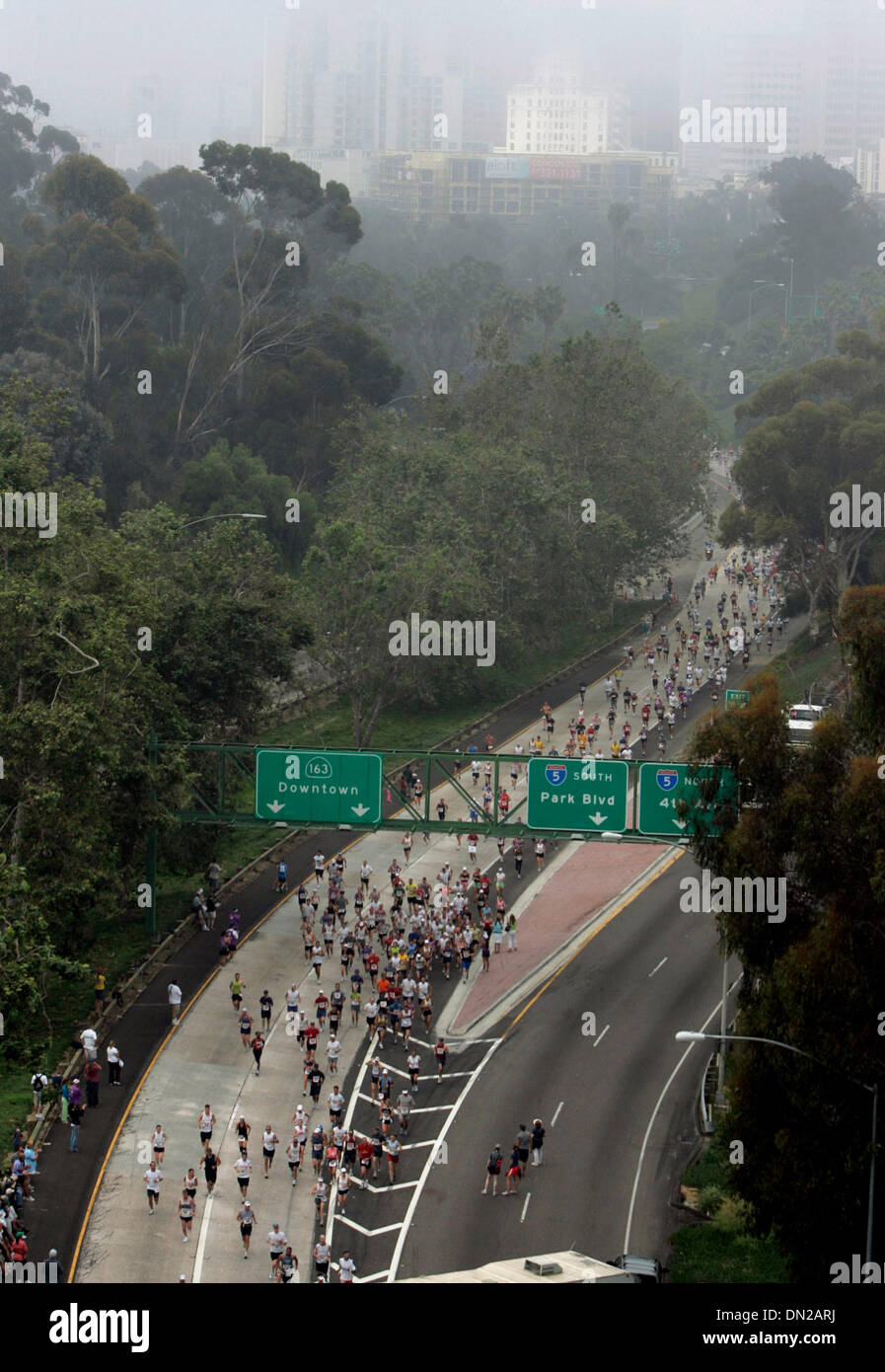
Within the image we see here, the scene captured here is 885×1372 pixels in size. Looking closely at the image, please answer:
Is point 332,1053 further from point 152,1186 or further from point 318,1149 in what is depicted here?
point 152,1186

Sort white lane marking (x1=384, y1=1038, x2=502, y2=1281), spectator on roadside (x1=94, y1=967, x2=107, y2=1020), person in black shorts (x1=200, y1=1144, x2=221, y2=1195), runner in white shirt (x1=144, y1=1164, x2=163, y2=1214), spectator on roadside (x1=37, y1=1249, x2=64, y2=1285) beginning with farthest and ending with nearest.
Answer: spectator on roadside (x1=94, y1=967, x2=107, y2=1020)
person in black shorts (x1=200, y1=1144, x2=221, y2=1195)
runner in white shirt (x1=144, y1=1164, x2=163, y2=1214)
white lane marking (x1=384, y1=1038, x2=502, y2=1281)
spectator on roadside (x1=37, y1=1249, x2=64, y2=1285)

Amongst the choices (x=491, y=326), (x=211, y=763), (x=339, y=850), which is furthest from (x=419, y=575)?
(x=491, y=326)

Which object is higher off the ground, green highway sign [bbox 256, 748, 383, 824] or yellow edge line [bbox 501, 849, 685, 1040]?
green highway sign [bbox 256, 748, 383, 824]

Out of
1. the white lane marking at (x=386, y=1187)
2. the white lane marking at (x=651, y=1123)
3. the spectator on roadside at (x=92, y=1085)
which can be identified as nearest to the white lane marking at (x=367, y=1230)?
the white lane marking at (x=386, y=1187)

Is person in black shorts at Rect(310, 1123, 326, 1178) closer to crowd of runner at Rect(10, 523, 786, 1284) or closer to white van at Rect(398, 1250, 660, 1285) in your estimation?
crowd of runner at Rect(10, 523, 786, 1284)

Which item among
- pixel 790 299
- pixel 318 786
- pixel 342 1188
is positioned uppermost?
pixel 790 299

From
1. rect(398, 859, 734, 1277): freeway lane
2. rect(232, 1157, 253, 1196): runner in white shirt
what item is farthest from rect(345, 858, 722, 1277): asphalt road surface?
rect(232, 1157, 253, 1196): runner in white shirt

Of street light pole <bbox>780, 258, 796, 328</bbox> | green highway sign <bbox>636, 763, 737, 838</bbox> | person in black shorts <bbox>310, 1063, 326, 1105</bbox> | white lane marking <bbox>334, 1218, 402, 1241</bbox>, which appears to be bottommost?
white lane marking <bbox>334, 1218, 402, 1241</bbox>

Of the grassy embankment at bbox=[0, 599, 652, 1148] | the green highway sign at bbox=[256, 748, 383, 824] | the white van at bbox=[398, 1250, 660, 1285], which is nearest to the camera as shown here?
the white van at bbox=[398, 1250, 660, 1285]

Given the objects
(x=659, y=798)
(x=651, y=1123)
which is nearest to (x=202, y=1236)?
(x=651, y=1123)
